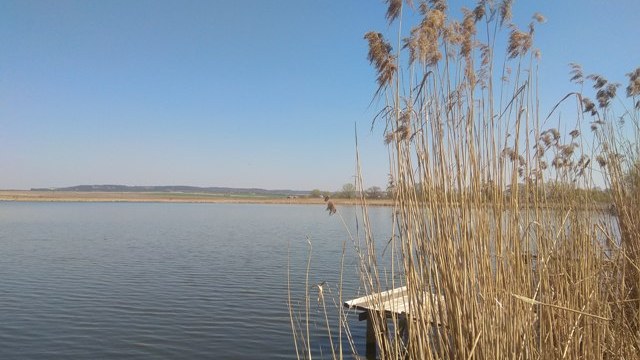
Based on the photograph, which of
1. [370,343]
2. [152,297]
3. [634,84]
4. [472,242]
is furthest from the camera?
[152,297]

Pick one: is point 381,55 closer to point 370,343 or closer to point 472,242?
point 472,242

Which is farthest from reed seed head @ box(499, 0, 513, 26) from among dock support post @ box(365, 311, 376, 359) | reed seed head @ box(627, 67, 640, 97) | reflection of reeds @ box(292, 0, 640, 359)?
dock support post @ box(365, 311, 376, 359)

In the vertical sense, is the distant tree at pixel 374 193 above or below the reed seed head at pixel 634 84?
below

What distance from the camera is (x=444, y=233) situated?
7.28 feet

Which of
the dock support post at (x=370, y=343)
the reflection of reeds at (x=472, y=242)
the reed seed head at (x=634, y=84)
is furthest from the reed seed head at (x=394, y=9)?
the dock support post at (x=370, y=343)

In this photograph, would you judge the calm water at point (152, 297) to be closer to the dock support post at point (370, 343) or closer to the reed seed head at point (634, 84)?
the dock support post at point (370, 343)

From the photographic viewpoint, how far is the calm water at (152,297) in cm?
797

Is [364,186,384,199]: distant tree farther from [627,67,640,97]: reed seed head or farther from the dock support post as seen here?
the dock support post

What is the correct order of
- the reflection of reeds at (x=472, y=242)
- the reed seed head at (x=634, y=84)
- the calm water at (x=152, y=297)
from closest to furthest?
the reflection of reeds at (x=472, y=242), the reed seed head at (x=634, y=84), the calm water at (x=152, y=297)

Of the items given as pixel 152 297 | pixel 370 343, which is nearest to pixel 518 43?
pixel 370 343

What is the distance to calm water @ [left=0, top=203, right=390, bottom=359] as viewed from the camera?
7969mm

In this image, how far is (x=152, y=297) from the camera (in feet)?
36.1

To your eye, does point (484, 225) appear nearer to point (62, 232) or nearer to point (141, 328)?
point (141, 328)

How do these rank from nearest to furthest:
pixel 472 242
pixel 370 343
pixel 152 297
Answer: pixel 472 242, pixel 370 343, pixel 152 297
